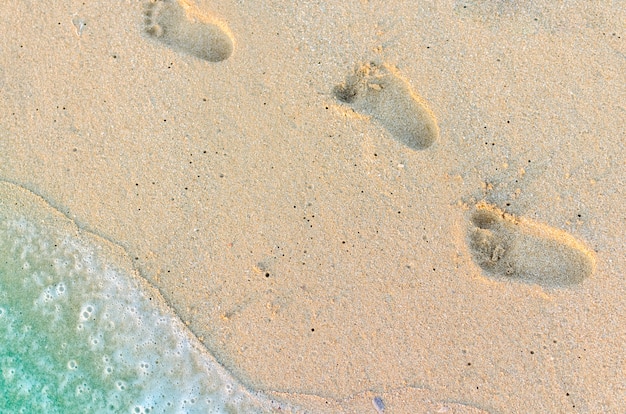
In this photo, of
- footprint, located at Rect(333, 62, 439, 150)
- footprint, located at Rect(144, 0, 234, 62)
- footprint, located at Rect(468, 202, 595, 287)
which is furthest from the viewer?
footprint, located at Rect(144, 0, 234, 62)

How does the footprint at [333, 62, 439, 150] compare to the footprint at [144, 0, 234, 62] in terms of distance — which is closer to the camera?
A: the footprint at [333, 62, 439, 150]

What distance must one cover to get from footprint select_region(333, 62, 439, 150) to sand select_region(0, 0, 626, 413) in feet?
0.05

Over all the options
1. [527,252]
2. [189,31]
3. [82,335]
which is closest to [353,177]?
[527,252]

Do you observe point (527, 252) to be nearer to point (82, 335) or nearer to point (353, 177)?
point (353, 177)

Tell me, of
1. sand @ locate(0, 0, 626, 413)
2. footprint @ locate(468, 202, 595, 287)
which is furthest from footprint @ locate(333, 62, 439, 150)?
footprint @ locate(468, 202, 595, 287)

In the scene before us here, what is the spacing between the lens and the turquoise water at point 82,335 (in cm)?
347

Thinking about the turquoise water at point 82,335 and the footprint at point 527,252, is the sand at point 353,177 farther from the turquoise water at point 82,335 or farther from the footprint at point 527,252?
the turquoise water at point 82,335

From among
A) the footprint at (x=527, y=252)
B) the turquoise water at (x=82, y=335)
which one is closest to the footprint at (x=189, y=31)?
the turquoise water at (x=82, y=335)

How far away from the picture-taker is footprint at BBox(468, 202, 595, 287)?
3285 mm

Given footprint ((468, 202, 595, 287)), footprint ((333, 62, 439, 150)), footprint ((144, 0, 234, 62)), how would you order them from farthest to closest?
footprint ((144, 0, 234, 62)) < footprint ((333, 62, 439, 150)) < footprint ((468, 202, 595, 287))

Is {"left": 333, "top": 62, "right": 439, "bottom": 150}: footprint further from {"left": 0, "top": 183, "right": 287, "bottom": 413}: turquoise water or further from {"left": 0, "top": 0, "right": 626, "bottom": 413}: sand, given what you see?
{"left": 0, "top": 183, "right": 287, "bottom": 413}: turquoise water

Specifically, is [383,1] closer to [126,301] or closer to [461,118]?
[461,118]

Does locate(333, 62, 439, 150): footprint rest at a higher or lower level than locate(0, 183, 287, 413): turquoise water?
higher

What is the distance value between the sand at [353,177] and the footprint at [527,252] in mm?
13
